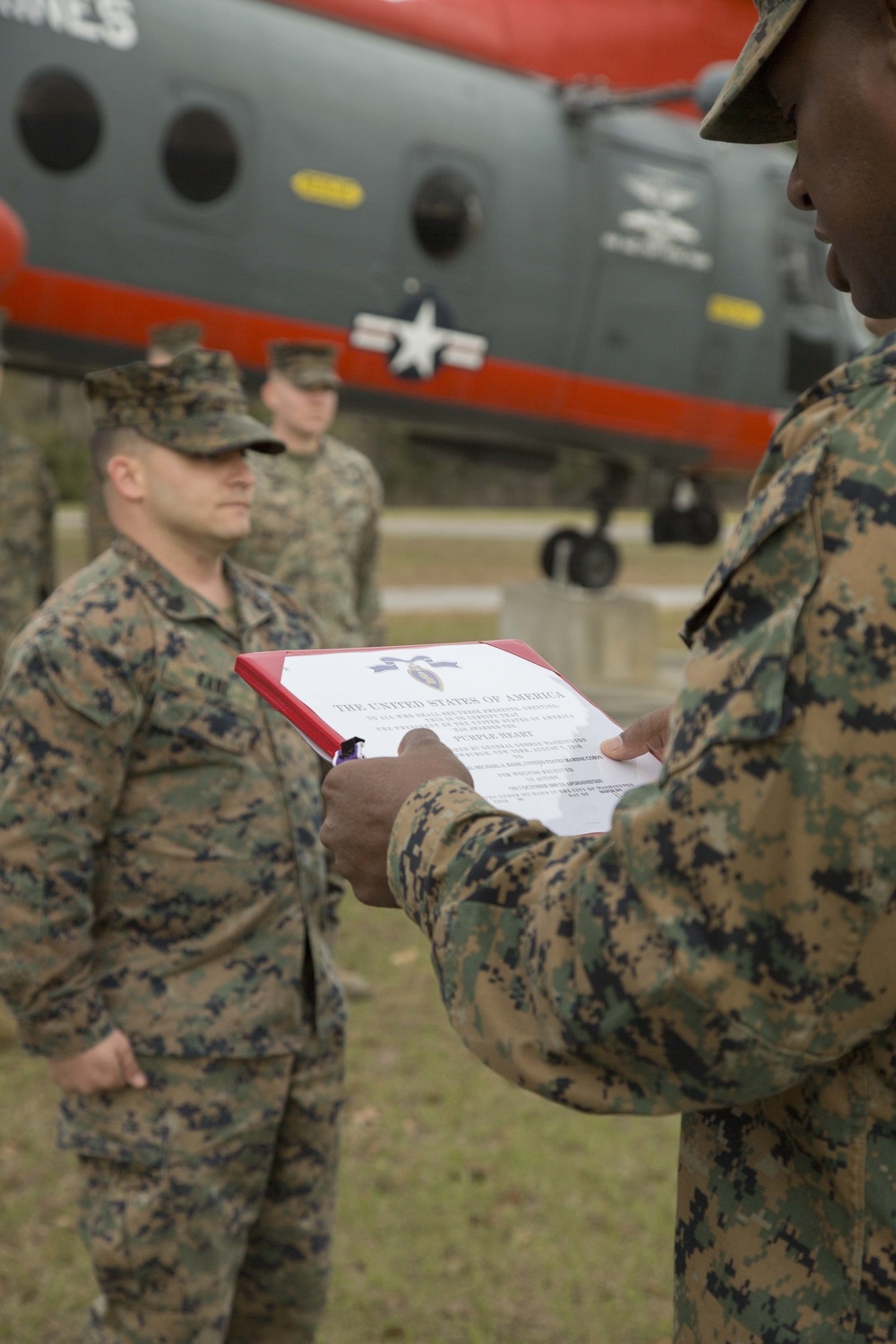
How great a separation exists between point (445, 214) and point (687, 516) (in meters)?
4.43

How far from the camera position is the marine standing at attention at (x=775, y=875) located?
108 cm

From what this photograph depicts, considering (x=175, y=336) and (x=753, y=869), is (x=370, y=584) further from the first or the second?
(x=753, y=869)

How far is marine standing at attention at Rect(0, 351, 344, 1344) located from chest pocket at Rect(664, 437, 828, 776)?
1635mm

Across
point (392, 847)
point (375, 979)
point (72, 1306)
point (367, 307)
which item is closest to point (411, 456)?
point (367, 307)

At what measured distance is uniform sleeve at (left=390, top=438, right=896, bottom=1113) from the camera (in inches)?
42.5

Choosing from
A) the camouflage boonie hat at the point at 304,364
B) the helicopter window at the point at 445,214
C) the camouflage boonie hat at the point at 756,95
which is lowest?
the camouflage boonie hat at the point at 304,364

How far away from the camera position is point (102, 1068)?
102 inches

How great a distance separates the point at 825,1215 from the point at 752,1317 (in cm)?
13

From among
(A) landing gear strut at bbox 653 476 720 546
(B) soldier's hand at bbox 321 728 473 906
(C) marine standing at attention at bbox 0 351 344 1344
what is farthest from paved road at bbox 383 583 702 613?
(B) soldier's hand at bbox 321 728 473 906

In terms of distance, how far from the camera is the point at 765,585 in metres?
1.12

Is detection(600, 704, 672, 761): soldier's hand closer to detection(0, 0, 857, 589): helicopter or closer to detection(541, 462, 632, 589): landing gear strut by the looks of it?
detection(0, 0, 857, 589): helicopter

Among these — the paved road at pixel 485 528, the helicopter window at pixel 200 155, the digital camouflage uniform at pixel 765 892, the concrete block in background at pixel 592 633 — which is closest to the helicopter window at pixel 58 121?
the helicopter window at pixel 200 155

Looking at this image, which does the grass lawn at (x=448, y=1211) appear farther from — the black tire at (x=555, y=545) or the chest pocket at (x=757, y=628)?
the black tire at (x=555, y=545)

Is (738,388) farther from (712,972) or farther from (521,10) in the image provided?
(712,972)
